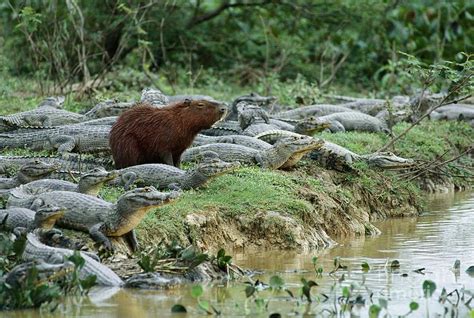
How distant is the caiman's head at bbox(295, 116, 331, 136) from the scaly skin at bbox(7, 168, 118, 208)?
459 centimetres

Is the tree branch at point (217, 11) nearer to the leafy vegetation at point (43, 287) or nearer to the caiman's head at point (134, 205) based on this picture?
the caiman's head at point (134, 205)

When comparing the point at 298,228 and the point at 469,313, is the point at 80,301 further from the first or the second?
the point at 298,228

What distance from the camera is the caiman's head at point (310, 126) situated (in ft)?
47.6

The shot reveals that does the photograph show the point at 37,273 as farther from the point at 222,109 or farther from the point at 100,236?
the point at 222,109

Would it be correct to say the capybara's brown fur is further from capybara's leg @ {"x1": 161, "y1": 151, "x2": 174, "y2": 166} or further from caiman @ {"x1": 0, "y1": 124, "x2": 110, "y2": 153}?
caiman @ {"x1": 0, "y1": 124, "x2": 110, "y2": 153}

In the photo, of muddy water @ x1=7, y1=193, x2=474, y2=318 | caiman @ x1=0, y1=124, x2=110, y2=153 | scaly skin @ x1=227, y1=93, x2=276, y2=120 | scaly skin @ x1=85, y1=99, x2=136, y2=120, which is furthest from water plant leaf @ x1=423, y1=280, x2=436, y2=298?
scaly skin @ x1=227, y1=93, x2=276, y2=120

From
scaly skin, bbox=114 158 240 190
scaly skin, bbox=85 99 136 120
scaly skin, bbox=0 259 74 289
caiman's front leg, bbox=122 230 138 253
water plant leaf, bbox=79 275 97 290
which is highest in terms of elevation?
scaly skin, bbox=85 99 136 120

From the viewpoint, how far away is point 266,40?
2234cm

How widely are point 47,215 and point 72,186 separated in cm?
164

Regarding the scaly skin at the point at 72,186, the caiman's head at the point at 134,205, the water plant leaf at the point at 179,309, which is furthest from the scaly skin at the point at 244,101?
the water plant leaf at the point at 179,309

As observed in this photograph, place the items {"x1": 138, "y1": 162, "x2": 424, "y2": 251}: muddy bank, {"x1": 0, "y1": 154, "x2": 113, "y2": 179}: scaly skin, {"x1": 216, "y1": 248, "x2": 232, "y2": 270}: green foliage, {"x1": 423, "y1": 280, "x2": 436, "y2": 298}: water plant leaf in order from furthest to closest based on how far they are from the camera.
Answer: {"x1": 0, "y1": 154, "x2": 113, "y2": 179}: scaly skin
{"x1": 138, "y1": 162, "x2": 424, "y2": 251}: muddy bank
{"x1": 216, "y1": 248, "x2": 232, "y2": 270}: green foliage
{"x1": 423, "y1": 280, "x2": 436, "y2": 298}: water plant leaf

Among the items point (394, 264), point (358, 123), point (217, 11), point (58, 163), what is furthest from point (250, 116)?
point (217, 11)

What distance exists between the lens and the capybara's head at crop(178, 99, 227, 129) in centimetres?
1190

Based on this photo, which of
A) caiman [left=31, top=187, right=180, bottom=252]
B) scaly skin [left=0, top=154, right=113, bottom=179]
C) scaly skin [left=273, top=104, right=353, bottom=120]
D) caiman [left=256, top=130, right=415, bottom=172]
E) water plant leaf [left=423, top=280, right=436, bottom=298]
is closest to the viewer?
water plant leaf [left=423, top=280, right=436, bottom=298]
